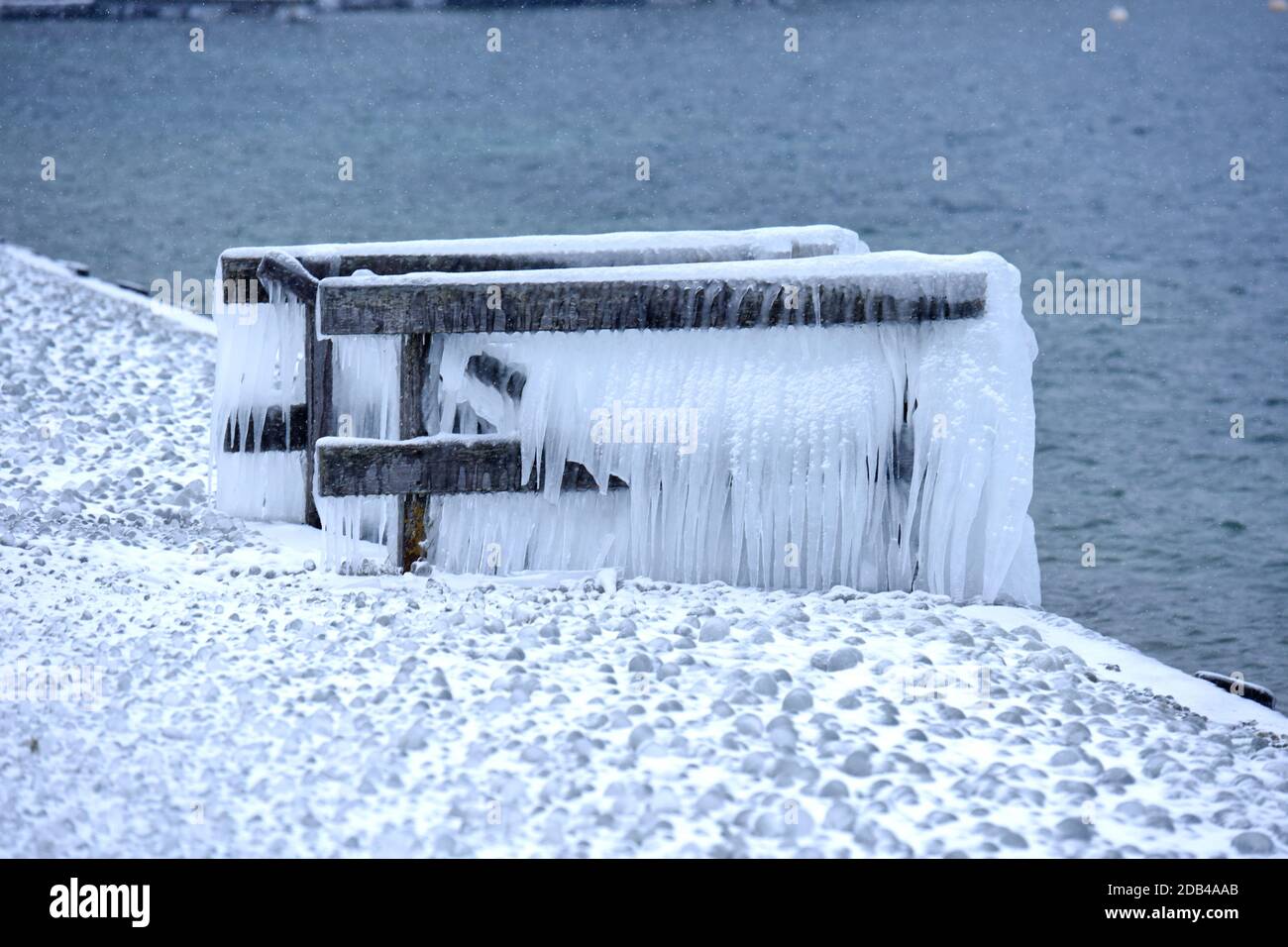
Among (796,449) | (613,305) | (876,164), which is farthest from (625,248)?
(876,164)

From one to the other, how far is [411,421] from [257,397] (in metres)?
1.60

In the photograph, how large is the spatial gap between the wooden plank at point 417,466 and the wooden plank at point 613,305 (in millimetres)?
489

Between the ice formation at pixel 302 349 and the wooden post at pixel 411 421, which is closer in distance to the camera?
the wooden post at pixel 411 421

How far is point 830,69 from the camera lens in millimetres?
61094

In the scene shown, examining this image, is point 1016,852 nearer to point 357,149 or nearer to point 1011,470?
point 1011,470

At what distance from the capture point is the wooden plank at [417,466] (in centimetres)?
636

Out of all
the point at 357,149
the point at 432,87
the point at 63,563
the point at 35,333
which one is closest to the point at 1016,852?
the point at 63,563

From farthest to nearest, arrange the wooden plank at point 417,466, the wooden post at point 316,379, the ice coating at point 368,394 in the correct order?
1. the wooden post at point 316,379
2. the ice coating at point 368,394
3. the wooden plank at point 417,466

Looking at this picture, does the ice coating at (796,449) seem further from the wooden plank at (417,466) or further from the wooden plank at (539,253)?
the wooden plank at (539,253)

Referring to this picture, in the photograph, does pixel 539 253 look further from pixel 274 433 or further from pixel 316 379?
pixel 274 433

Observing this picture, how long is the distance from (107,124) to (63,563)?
43.7m

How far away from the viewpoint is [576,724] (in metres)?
4.80

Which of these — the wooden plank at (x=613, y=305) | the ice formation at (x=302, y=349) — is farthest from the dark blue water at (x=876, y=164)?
the wooden plank at (x=613, y=305)

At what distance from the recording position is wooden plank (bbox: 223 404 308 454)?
778 centimetres
